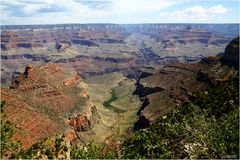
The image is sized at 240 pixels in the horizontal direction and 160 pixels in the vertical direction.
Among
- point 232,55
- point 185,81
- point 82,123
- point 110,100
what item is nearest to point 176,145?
point 82,123

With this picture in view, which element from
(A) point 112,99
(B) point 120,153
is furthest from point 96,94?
(B) point 120,153

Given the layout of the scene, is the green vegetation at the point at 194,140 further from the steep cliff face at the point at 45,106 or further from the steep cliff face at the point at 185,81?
the steep cliff face at the point at 185,81

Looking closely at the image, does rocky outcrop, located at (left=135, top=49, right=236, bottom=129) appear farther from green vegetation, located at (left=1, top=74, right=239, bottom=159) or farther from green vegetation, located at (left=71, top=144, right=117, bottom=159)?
green vegetation, located at (left=71, top=144, right=117, bottom=159)

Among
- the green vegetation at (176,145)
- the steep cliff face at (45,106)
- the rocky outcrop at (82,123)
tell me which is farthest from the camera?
the rocky outcrop at (82,123)

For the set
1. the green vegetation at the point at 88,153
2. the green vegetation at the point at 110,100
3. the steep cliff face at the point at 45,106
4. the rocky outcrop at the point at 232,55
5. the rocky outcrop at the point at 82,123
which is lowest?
the green vegetation at the point at 110,100

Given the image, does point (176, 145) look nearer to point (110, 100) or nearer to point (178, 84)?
point (178, 84)

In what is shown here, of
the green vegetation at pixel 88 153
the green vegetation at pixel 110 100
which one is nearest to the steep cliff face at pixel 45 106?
the green vegetation at pixel 110 100

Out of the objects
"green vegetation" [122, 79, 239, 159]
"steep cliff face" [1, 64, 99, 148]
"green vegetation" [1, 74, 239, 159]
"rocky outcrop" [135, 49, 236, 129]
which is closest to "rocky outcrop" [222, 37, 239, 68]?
"rocky outcrop" [135, 49, 236, 129]
